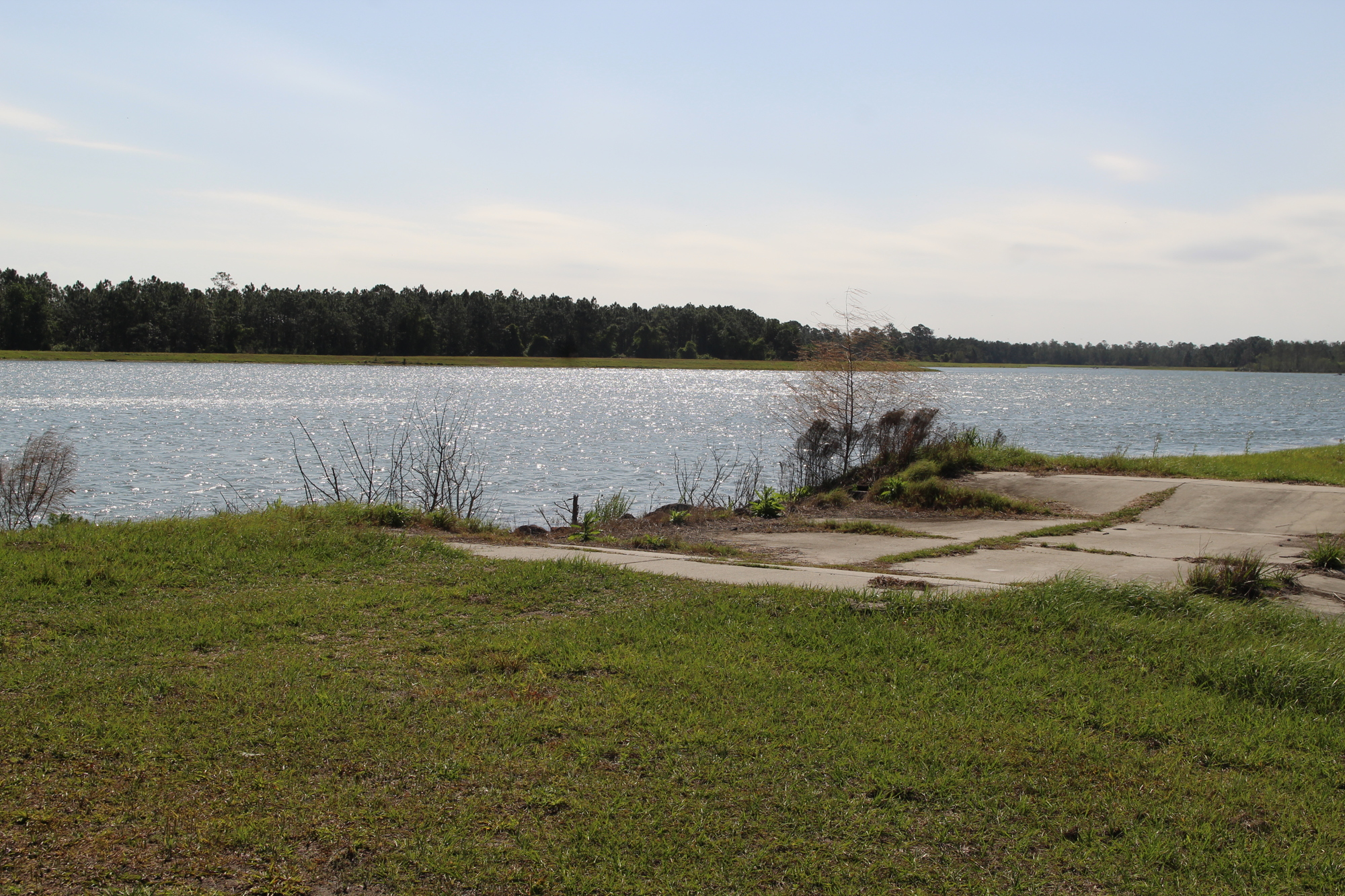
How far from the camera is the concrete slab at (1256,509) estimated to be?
1280cm

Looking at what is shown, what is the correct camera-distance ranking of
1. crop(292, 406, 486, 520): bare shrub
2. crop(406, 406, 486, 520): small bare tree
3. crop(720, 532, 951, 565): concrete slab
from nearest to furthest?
crop(720, 532, 951, 565): concrete slab → crop(406, 406, 486, 520): small bare tree → crop(292, 406, 486, 520): bare shrub

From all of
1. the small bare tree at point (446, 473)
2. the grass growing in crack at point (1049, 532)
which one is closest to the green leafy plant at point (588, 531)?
the small bare tree at point (446, 473)

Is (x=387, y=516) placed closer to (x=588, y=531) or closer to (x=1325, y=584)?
(x=588, y=531)

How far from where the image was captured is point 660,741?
5137 millimetres

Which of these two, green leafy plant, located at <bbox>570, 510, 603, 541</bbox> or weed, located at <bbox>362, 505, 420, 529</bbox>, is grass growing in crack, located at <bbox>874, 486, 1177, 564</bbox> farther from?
weed, located at <bbox>362, 505, 420, 529</bbox>

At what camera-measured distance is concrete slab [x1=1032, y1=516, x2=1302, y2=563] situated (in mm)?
11078

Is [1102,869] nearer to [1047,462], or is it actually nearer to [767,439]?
[1047,462]

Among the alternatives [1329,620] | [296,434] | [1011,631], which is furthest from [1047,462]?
[296,434]

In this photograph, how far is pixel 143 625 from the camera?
6996 millimetres

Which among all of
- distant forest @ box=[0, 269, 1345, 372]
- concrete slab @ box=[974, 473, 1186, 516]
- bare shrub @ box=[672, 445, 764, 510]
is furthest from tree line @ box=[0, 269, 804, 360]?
concrete slab @ box=[974, 473, 1186, 516]

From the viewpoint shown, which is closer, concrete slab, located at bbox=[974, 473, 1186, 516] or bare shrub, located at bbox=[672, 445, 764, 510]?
concrete slab, located at bbox=[974, 473, 1186, 516]

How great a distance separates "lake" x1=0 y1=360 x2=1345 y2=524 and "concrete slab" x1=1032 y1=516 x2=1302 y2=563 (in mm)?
7225

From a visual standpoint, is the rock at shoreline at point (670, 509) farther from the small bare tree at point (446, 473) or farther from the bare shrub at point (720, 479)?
the small bare tree at point (446, 473)

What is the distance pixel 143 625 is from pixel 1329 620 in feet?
30.2
